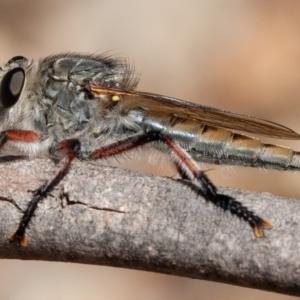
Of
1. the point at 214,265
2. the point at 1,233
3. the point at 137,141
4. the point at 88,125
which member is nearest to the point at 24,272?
the point at 88,125

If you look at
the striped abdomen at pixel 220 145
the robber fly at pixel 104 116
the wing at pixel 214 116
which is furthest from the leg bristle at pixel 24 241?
the striped abdomen at pixel 220 145

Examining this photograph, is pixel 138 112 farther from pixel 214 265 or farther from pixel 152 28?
pixel 152 28

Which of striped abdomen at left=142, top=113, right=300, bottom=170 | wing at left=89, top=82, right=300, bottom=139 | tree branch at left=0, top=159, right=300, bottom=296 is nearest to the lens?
tree branch at left=0, top=159, right=300, bottom=296

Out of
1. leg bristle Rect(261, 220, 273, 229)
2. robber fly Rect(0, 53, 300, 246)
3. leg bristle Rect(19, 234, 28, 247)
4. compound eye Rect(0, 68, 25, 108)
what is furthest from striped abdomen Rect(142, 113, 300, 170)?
leg bristle Rect(261, 220, 273, 229)

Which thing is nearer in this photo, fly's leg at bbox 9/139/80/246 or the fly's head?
fly's leg at bbox 9/139/80/246

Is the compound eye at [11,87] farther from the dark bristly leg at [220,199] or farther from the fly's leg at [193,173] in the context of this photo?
the dark bristly leg at [220,199]

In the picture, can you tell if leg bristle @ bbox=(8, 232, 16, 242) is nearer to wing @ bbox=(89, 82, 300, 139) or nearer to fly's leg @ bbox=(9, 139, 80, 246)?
fly's leg @ bbox=(9, 139, 80, 246)

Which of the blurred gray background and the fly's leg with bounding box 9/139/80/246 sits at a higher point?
the blurred gray background

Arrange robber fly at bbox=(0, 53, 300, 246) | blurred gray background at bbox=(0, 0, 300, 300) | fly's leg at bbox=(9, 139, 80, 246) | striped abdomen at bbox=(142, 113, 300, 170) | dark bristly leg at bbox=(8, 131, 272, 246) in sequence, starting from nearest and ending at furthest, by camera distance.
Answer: dark bristly leg at bbox=(8, 131, 272, 246), fly's leg at bbox=(9, 139, 80, 246), robber fly at bbox=(0, 53, 300, 246), striped abdomen at bbox=(142, 113, 300, 170), blurred gray background at bbox=(0, 0, 300, 300)
